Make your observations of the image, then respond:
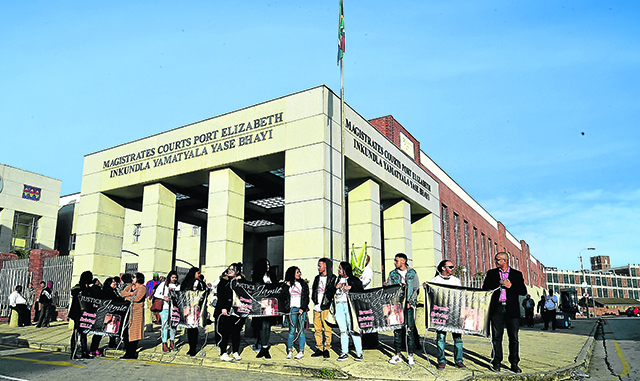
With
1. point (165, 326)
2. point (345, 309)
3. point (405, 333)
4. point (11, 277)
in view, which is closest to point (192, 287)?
point (165, 326)

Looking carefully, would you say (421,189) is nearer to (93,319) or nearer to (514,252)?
(93,319)

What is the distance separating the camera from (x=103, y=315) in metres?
10.3

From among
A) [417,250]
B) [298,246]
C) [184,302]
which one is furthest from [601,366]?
[417,250]

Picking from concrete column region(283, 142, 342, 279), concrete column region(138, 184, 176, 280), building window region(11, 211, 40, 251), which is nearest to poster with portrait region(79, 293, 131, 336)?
concrete column region(283, 142, 342, 279)

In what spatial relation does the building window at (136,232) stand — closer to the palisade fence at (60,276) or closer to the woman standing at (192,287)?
the palisade fence at (60,276)

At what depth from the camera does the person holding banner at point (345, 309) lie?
890 centimetres

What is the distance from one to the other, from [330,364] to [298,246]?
872 centimetres

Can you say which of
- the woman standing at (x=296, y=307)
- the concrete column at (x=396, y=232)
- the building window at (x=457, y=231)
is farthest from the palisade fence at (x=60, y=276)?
the building window at (x=457, y=231)

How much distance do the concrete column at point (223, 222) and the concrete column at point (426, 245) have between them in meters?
10.5

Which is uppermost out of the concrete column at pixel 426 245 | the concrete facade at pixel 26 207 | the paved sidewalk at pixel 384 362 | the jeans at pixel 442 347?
the concrete facade at pixel 26 207

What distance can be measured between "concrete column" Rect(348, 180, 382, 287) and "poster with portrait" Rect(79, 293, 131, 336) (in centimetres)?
1094

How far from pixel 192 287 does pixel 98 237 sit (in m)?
14.1

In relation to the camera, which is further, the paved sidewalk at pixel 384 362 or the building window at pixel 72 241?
the building window at pixel 72 241

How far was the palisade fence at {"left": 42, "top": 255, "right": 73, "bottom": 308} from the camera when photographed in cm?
2253
